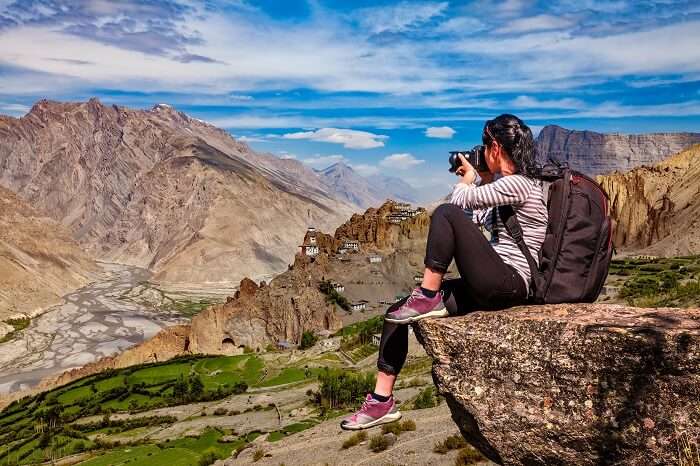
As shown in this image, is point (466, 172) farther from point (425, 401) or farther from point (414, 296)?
point (425, 401)

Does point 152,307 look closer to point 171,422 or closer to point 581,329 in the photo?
point 171,422

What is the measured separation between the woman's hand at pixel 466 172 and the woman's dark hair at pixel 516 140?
580 millimetres

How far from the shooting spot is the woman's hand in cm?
788

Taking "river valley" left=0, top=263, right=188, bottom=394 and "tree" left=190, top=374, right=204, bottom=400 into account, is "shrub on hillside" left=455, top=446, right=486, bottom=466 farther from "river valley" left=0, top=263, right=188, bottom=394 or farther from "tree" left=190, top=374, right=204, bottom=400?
"river valley" left=0, top=263, right=188, bottom=394

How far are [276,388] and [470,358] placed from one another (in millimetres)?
62977

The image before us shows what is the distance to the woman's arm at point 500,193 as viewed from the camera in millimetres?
7098

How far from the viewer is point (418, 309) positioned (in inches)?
298

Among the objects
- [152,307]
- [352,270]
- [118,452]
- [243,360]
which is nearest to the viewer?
[118,452]

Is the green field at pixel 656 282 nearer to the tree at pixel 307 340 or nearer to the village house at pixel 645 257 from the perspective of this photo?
the village house at pixel 645 257

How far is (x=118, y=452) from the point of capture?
53562 mm

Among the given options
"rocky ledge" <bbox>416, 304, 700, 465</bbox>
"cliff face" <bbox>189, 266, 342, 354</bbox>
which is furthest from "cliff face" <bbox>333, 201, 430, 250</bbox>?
"rocky ledge" <bbox>416, 304, 700, 465</bbox>

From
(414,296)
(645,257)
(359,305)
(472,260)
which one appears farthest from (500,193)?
(359,305)

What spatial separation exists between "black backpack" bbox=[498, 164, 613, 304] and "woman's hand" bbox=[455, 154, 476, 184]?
76 centimetres

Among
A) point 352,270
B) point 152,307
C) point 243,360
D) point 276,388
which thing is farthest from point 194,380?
point 152,307
